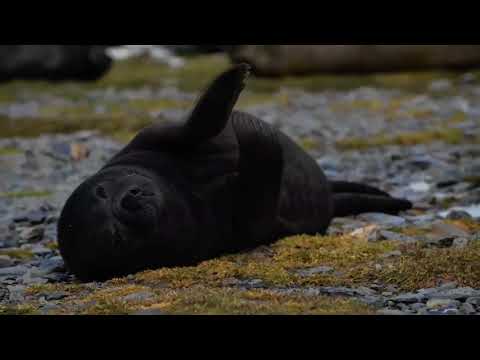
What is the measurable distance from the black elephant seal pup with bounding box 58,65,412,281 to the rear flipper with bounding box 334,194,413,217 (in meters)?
0.81

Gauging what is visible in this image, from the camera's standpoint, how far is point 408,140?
1162cm

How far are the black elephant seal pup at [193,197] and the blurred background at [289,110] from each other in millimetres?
1613

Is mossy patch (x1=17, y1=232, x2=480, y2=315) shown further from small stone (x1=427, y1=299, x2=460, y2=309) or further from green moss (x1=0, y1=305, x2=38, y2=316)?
small stone (x1=427, y1=299, x2=460, y2=309)

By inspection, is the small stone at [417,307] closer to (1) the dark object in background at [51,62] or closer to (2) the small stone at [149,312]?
(2) the small stone at [149,312]

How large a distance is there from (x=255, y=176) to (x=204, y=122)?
1.48 feet

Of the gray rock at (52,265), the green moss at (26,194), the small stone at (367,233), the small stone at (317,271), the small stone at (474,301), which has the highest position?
the small stone at (474,301)

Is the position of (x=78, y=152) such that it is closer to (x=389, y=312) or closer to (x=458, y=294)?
(x=458, y=294)

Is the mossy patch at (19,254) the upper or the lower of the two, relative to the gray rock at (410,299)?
lower

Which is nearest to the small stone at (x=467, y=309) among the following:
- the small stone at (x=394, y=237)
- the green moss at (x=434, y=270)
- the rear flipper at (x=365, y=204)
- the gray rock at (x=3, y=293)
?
the green moss at (x=434, y=270)

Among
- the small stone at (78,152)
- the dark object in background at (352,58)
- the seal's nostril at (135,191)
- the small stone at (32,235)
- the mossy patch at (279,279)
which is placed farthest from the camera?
the dark object in background at (352,58)

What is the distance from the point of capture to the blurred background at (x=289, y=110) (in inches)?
368
